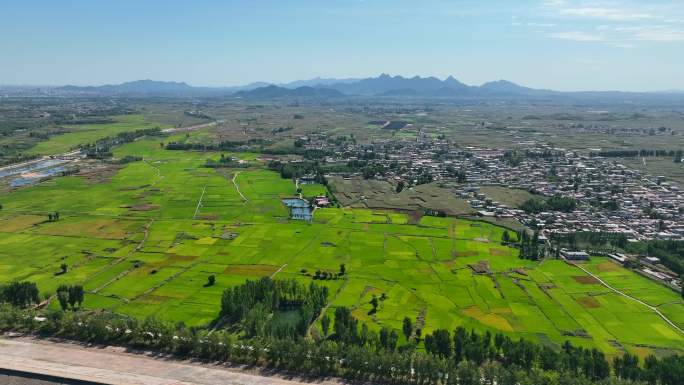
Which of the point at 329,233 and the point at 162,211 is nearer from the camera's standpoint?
the point at 329,233

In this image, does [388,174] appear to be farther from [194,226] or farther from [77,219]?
[77,219]

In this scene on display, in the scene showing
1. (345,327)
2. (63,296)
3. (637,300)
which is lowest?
(637,300)

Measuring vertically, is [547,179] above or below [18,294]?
above

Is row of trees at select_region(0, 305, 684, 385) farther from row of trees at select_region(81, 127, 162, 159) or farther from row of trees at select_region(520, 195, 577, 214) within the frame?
row of trees at select_region(81, 127, 162, 159)

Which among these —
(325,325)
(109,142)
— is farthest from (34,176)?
(325,325)

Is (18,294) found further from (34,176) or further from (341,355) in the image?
(34,176)

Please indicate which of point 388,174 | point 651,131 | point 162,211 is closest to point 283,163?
point 388,174
